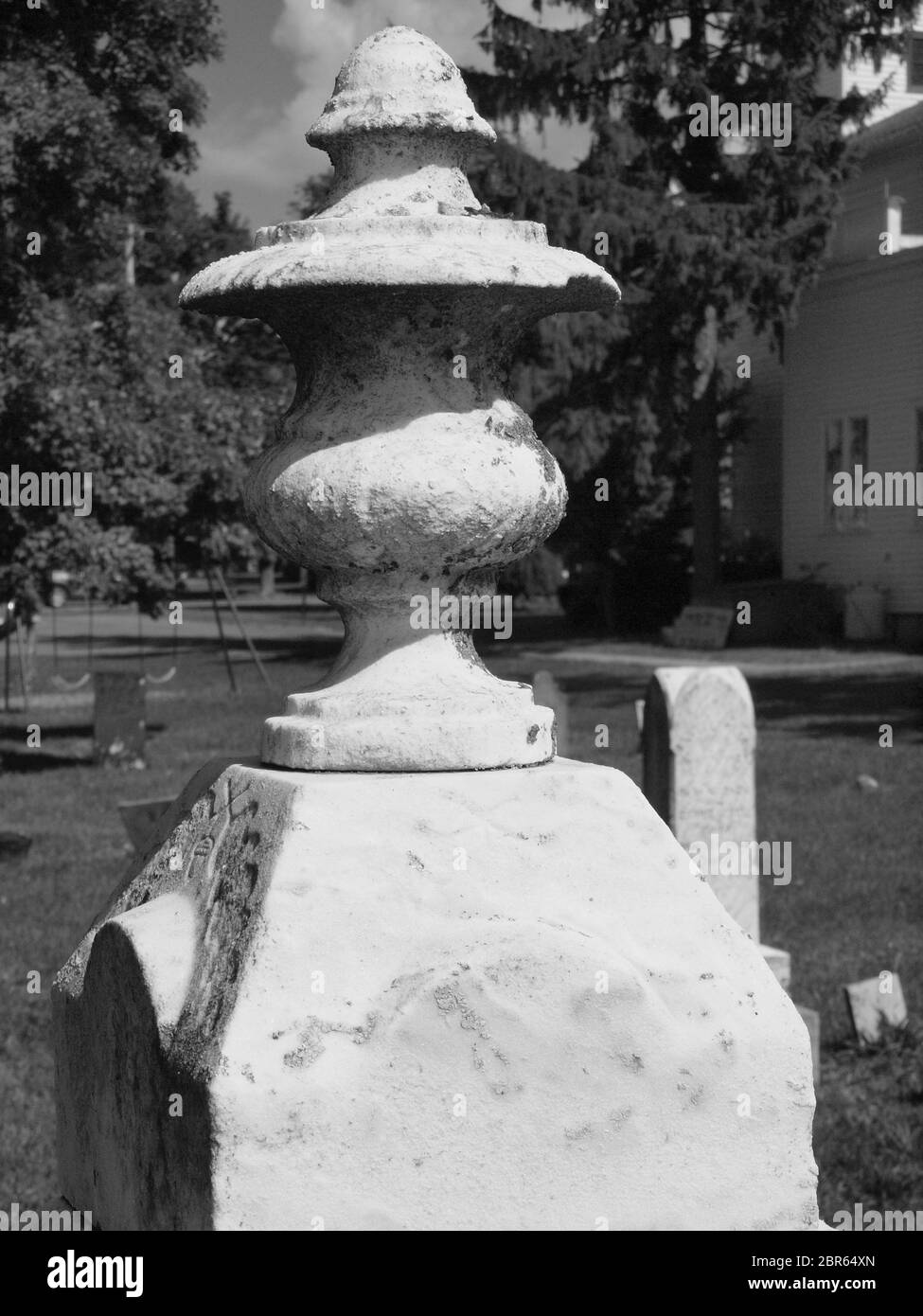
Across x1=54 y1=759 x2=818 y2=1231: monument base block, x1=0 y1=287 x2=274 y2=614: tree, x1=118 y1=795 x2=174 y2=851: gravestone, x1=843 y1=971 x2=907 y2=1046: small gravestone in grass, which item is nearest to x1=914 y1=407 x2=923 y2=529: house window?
x1=0 y1=287 x2=274 y2=614: tree

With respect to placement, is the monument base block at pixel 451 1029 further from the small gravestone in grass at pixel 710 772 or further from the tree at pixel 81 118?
the tree at pixel 81 118

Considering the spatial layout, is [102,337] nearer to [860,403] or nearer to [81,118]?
[81,118]

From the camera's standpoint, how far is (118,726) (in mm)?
14039

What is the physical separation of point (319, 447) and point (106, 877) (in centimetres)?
757

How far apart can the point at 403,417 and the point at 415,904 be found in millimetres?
620

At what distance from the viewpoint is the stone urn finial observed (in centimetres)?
198

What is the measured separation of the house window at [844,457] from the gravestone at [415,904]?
2385 cm

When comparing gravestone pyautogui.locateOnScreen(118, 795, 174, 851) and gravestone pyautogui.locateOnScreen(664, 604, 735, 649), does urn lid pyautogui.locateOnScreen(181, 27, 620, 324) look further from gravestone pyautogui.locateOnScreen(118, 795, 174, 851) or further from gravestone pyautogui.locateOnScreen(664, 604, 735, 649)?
gravestone pyautogui.locateOnScreen(664, 604, 735, 649)

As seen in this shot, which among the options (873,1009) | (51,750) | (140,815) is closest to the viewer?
(873,1009)

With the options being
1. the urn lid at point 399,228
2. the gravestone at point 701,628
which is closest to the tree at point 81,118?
the urn lid at point 399,228

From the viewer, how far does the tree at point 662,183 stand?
2267cm

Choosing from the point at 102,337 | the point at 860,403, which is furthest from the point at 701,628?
the point at 102,337

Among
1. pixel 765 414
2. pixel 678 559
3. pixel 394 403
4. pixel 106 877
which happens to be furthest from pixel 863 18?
pixel 394 403

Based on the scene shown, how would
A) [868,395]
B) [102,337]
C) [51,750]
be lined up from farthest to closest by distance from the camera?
1. [868,395]
2. [51,750]
3. [102,337]
